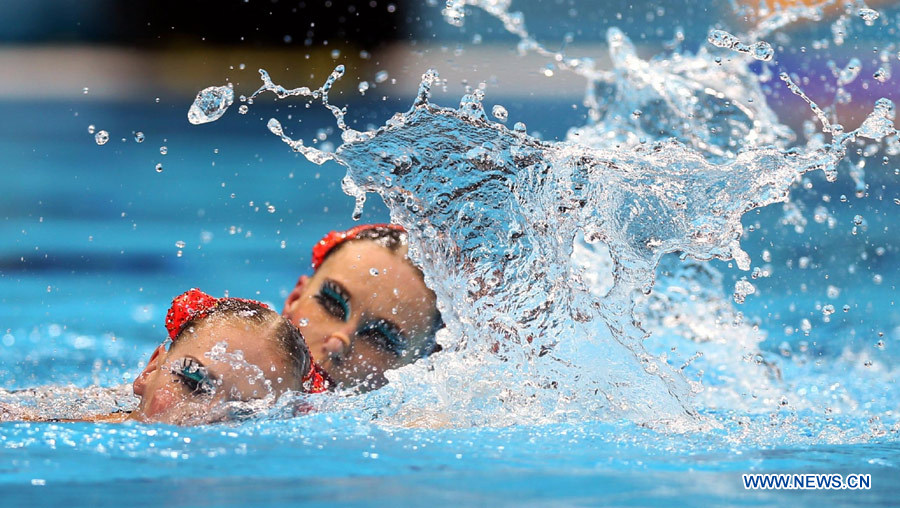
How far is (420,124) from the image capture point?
61.7 inches

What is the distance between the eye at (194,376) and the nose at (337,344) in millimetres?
381

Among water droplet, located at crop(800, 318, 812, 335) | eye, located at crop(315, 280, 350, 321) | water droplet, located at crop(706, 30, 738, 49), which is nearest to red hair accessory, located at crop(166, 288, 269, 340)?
eye, located at crop(315, 280, 350, 321)

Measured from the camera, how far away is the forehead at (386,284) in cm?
170

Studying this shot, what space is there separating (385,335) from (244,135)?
2.89 m

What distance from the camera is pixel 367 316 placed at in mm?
A: 1689

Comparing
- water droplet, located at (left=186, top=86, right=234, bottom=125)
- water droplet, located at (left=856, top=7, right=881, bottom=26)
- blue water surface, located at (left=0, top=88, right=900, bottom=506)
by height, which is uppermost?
water droplet, located at (left=856, top=7, right=881, bottom=26)

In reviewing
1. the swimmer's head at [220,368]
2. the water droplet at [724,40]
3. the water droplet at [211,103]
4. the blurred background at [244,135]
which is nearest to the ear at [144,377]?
the swimmer's head at [220,368]

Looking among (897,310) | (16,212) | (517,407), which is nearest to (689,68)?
(897,310)

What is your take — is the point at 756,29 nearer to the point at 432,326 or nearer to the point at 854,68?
the point at 854,68

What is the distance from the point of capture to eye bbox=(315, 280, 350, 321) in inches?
67.4

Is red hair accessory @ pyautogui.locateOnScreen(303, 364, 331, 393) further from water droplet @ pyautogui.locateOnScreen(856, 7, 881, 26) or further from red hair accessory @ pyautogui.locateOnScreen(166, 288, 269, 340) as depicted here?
water droplet @ pyautogui.locateOnScreen(856, 7, 881, 26)

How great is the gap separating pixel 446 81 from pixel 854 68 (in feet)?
4.97

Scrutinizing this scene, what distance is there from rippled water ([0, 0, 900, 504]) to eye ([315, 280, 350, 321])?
0.16m

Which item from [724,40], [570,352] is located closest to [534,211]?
[570,352]
